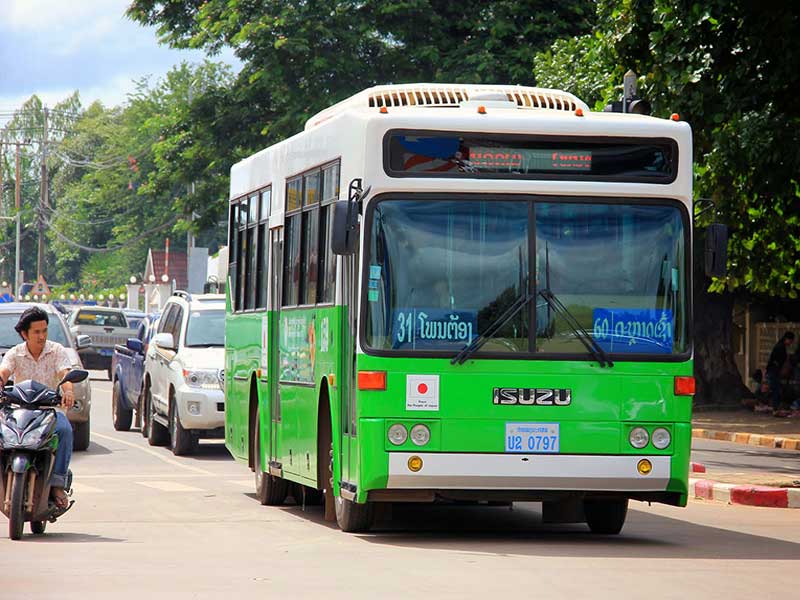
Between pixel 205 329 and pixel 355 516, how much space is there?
10.8 metres

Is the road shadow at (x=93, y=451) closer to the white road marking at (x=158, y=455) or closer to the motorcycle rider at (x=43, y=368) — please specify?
the white road marking at (x=158, y=455)

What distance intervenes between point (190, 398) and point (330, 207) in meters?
9.20

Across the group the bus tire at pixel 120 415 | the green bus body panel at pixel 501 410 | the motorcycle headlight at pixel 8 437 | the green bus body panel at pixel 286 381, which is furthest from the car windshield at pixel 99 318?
the green bus body panel at pixel 501 410

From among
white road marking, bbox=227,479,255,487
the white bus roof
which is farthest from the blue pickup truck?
the white bus roof

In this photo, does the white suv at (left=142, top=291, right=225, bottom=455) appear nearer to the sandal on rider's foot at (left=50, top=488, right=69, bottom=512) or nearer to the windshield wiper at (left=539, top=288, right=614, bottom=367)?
the sandal on rider's foot at (left=50, top=488, right=69, bottom=512)

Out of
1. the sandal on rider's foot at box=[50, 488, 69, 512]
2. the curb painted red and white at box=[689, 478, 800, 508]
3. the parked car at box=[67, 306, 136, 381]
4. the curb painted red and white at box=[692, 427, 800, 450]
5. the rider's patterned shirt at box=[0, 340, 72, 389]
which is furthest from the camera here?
the parked car at box=[67, 306, 136, 381]

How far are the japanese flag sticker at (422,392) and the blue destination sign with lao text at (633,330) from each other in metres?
1.19

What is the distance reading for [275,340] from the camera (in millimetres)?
15852

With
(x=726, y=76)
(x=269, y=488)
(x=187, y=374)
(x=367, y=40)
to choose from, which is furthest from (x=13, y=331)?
(x=367, y=40)

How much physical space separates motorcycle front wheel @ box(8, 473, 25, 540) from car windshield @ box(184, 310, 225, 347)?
1060 cm

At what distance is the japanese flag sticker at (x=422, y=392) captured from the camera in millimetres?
12461

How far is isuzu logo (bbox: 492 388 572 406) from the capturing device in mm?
12555

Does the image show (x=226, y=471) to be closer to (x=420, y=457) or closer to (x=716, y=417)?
(x=420, y=457)

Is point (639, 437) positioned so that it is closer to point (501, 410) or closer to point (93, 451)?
point (501, 410)
